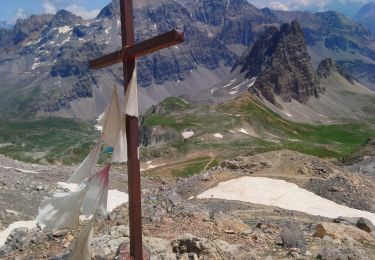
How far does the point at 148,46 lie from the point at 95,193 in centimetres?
327

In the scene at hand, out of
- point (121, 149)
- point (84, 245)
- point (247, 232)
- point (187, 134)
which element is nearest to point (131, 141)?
point (121, 149)

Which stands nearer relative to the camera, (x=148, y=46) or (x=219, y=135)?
(x=148, y=46)

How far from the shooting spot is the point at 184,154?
11662cm

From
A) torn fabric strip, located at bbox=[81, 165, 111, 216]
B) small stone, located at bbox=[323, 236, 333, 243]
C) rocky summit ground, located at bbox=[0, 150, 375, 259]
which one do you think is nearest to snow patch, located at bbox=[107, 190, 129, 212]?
rocky summit ground, located at bbox=[0, 150, 375, 259]

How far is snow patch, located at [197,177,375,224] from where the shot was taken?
40.6 m

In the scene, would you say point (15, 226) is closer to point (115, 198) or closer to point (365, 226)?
point (115, 198)

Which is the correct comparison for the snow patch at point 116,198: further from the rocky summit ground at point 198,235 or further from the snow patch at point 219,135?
the snow patch at point 219,135

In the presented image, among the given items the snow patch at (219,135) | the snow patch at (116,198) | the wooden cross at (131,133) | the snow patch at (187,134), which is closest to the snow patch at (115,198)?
the snow patch at (116,198)

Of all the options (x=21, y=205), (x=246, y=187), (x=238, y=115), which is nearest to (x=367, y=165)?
(x=246, y=187)

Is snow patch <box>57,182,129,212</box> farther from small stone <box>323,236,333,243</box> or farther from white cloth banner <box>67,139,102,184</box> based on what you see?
white cloth banner <box>67,139,102,184</box>

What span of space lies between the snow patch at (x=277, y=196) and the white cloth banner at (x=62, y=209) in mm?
31007

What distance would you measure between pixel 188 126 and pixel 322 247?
13182cm

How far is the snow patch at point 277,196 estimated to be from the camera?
133 ft

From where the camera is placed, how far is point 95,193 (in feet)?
35.9
